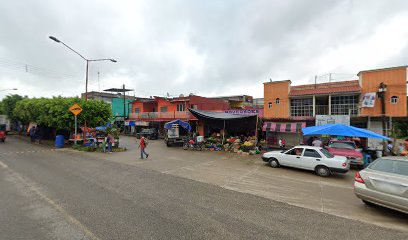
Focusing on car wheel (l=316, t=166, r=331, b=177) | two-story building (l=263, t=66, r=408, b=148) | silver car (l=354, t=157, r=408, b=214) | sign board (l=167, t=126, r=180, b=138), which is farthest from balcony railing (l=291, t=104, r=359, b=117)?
silver car (l=354, t=157, r=408, b=214)

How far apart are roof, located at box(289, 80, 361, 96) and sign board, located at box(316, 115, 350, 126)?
7.70 feet

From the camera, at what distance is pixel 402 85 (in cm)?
1510

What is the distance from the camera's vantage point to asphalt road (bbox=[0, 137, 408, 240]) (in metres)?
4.00

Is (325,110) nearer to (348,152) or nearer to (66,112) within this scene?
(348,152)

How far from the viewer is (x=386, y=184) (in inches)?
191

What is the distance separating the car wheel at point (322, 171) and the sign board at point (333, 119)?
9.16 metres

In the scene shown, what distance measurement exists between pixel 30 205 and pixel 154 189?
337 centimetres

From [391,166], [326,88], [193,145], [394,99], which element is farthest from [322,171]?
[394,99]

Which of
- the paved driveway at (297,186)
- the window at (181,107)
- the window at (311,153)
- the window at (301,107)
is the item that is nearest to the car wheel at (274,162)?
the paved driveway at (297,186)

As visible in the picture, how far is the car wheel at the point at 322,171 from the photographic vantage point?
920 cm

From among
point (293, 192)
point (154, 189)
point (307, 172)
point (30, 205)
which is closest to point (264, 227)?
point (293, 192)

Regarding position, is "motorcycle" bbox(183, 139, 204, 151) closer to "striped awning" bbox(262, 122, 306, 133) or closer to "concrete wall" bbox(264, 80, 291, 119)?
"striped awning" bbox(262, 122, 306, 133)

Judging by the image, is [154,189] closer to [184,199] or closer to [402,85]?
[184,199]

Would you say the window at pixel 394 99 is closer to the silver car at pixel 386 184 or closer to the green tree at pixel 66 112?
the silver car at pixel 386 184
